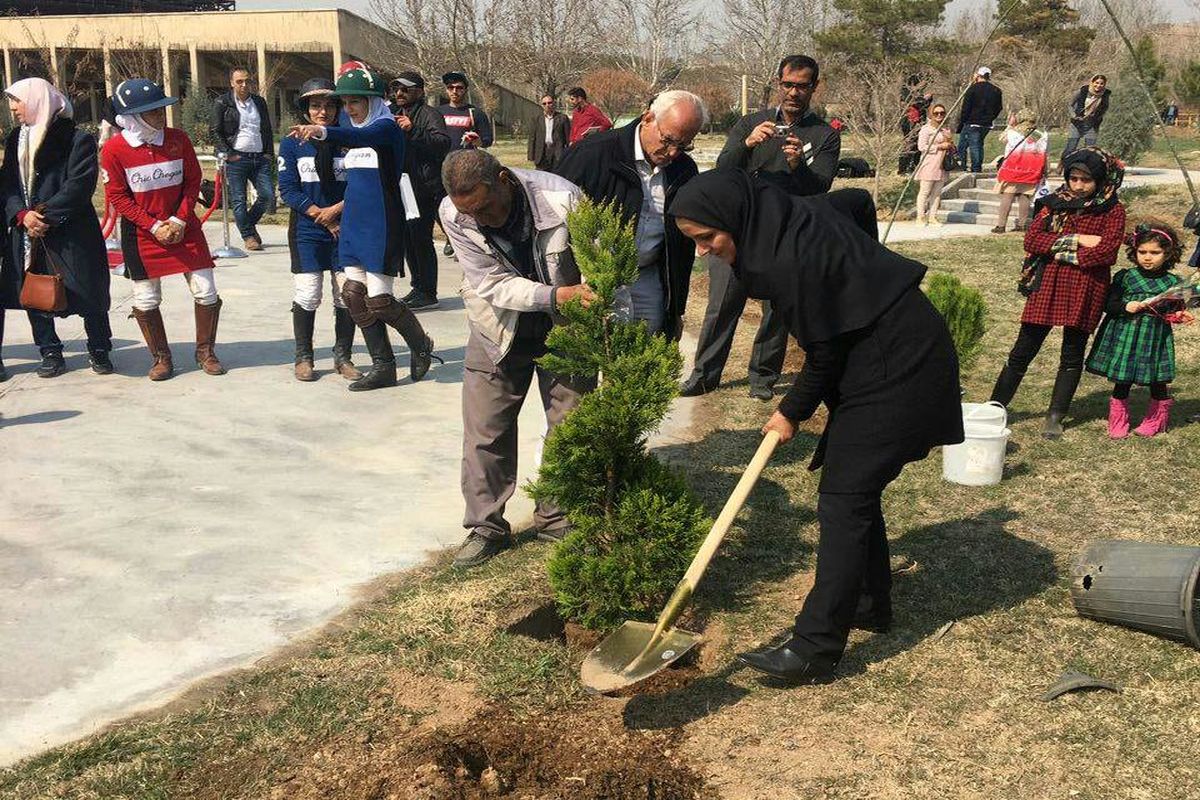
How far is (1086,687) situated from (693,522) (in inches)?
59.3

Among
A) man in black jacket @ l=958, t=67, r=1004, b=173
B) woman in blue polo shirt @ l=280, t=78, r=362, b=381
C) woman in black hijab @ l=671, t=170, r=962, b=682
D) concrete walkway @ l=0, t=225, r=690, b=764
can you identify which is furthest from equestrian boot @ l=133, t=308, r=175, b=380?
man in black jacket @ l=958, t=67, r=1004, b=173

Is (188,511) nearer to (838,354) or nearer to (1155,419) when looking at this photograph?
(838,354)

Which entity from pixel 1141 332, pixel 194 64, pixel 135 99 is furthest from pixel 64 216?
pixel 194 64

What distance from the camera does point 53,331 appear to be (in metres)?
7.57

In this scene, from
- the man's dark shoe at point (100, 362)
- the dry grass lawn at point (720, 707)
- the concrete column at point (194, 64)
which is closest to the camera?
the dry grass lawn at point (720, 707)

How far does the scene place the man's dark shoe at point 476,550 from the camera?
4.85 m

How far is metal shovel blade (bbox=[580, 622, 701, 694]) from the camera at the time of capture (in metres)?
3.64

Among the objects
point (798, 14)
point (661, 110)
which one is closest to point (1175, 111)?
point (798, 14)

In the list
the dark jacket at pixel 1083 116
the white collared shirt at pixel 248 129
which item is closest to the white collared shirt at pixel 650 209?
the white collared shirt at pixel 248 129

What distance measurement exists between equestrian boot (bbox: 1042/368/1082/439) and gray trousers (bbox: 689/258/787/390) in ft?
5.58

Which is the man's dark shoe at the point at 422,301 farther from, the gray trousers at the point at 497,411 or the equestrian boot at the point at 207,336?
the gray trousers at the point at 497,411

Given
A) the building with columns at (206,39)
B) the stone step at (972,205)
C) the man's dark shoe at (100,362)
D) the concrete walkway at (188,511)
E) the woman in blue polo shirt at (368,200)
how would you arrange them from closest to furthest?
the concrete walkway at (188,511)
the woman in blue polo shirt at (368,200)
the man's dark shoe at (100,362)
the stone step at (972,205)
the building with columns at (206,39)

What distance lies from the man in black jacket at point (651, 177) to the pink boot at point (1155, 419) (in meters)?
3.20

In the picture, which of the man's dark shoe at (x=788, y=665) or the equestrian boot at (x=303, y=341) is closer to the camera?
the man's dark shoe at (x=788, y=665)
